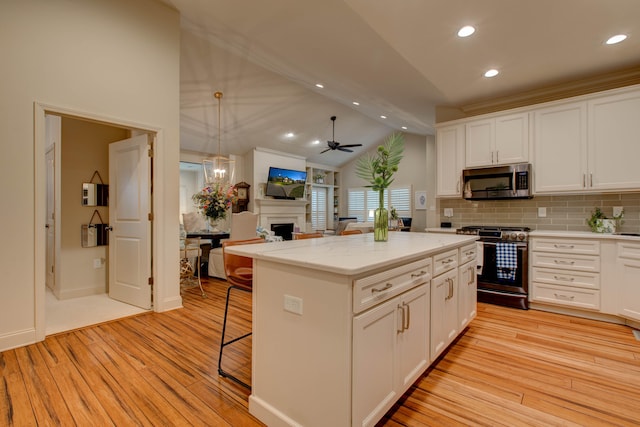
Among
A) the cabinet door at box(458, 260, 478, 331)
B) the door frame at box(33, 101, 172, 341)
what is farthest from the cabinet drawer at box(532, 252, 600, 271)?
the door frame at box(33, 101, 172, 341)

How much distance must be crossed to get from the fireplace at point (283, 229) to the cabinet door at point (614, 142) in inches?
278

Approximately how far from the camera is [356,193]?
10625mm

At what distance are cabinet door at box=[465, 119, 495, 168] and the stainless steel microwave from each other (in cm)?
14

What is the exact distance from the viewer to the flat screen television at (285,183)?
8258 mm

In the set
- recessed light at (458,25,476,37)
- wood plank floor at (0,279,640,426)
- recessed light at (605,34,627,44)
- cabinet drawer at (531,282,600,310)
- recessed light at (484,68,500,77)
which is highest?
recessed light at (458,25,476,37)

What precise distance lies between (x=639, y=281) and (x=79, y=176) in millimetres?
6488

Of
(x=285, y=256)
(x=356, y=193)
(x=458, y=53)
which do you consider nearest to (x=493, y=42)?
(x=458, y=53)

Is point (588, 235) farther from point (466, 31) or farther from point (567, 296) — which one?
point (466, 31)

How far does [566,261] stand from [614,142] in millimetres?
1404

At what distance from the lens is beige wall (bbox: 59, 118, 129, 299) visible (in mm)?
3824

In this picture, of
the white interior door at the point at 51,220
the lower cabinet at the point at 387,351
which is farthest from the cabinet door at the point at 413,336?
the white interior door at the point at 51,220

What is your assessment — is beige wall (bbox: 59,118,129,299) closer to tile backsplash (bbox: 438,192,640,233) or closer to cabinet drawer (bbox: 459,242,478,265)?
cabinet drawer (bbox: 459,242,478,265)

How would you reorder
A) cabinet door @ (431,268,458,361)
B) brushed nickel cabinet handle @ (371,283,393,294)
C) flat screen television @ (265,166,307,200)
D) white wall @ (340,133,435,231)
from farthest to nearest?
1. white wall @ (340,133,435,231)
2. flat screen television @ (265,166,307,200)
3. cabinet door @ (431,268,458,361)
4. brushed nickel cabinet handle @ (371,283,393,294)

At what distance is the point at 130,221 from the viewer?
3.62m
